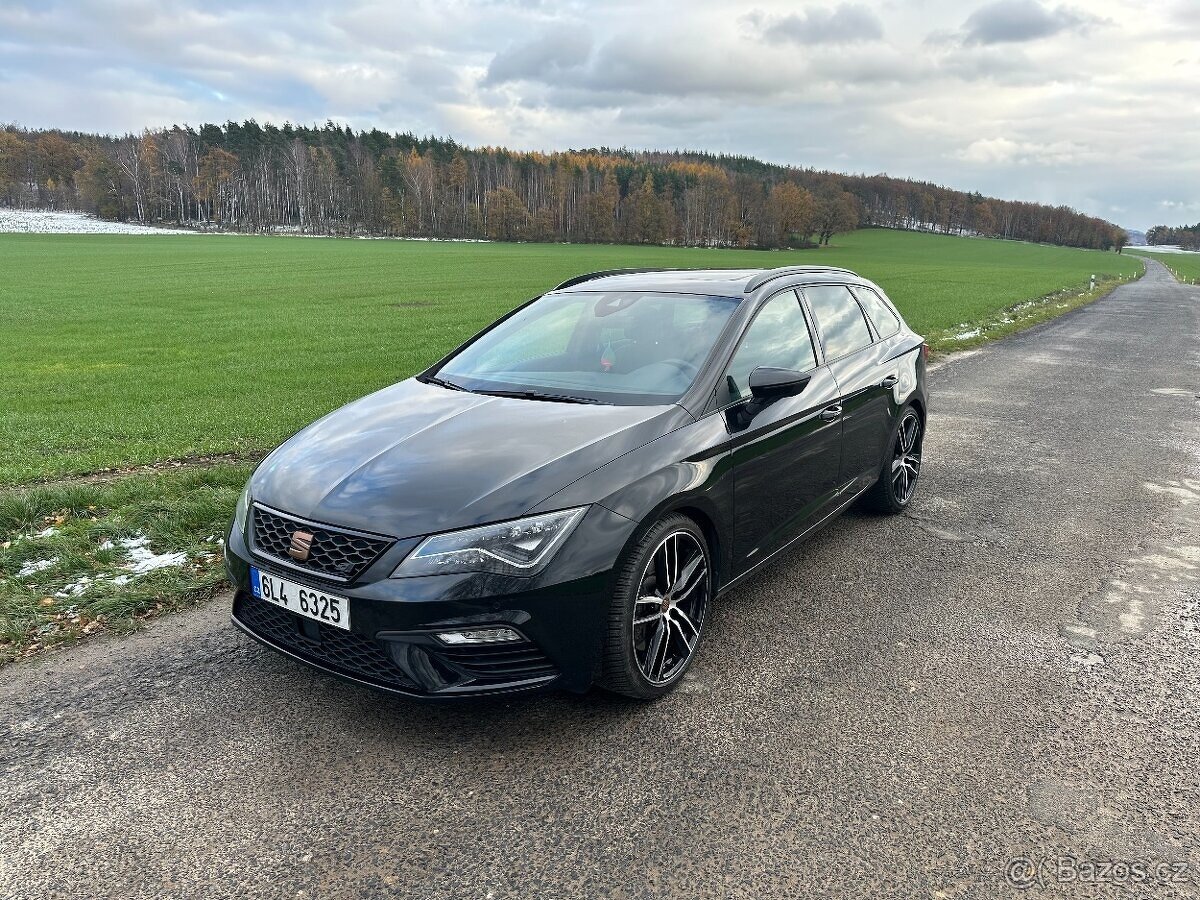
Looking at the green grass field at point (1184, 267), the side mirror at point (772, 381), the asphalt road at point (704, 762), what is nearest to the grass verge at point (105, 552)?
the asphalt road at point (704, 762)

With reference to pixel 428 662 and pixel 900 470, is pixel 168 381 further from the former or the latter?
pixel 428 662

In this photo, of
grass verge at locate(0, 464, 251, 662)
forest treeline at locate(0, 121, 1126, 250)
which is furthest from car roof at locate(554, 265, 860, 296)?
forest treeline at locate(0, 121, 1126, 250)

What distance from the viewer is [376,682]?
9.04ft

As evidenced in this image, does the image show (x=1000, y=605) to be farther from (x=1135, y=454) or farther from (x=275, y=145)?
(x=275, y=145)

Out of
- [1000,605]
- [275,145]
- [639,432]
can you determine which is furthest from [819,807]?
[275,145]

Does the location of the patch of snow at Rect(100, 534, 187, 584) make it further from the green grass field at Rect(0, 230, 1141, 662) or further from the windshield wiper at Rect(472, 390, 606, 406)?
the windshield wiper at Rect(472, 390, 606, 406)

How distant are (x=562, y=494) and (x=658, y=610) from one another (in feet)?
2.22

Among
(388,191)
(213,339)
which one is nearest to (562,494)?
(213,339)

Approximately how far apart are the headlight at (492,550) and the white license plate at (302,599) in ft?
0.82

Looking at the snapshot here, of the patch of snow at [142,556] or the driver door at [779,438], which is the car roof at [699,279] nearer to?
the driver door at [779,438]

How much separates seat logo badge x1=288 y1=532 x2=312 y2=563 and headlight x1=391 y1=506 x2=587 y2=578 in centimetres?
40

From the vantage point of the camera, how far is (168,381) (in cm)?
1157

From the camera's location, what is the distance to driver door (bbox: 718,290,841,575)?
358 centimetres

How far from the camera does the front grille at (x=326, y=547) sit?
2.71 meters
